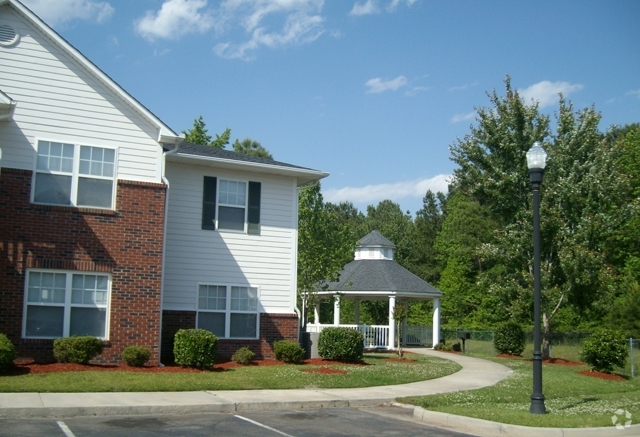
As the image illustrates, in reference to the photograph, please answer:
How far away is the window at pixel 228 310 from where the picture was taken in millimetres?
20719

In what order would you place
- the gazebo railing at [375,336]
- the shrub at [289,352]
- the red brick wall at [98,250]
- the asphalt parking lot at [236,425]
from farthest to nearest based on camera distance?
the gazebo railing at [375,336] → the shrub at [289,352] → the red brick wall at [98,250] → the asphalt parking lot at [236,425]

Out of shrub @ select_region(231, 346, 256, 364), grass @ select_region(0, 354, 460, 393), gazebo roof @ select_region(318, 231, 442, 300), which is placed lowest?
grass @ select_region(0, 354, 460, 393)

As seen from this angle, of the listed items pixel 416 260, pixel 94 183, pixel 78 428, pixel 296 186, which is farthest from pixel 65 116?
pixel 416 260

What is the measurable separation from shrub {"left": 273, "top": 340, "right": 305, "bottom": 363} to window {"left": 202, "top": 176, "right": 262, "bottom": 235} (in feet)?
11.6

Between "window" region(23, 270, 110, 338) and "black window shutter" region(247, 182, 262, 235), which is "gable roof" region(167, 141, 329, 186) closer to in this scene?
"black window shutter" region(247, 182, 262, 235)

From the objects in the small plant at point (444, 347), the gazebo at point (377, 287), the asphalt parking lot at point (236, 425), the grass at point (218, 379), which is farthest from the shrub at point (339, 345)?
the small plant at point (444, 347)

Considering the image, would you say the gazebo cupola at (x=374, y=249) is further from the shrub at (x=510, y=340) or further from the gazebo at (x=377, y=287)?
the shrub at (x=510, y=340)

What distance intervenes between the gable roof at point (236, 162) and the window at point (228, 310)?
3.61 metres

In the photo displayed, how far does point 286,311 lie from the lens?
855 inches

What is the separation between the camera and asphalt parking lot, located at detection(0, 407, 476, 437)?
33.7 feet

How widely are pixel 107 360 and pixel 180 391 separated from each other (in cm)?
368

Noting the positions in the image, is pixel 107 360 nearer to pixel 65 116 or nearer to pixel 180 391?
pixel 180 391

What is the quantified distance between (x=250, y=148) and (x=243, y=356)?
37442 millimetres

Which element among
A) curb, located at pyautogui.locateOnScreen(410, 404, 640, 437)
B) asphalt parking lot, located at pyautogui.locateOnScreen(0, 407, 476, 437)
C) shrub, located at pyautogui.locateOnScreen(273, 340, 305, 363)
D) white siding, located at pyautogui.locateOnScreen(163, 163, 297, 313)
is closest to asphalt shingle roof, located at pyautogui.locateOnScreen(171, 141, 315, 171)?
white siding, located at pyautogui.locateOnScreen(163, 163, 297, 313)
